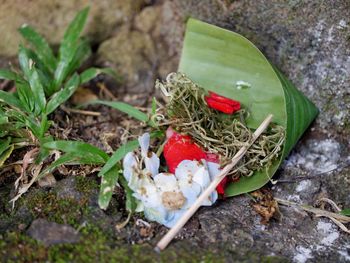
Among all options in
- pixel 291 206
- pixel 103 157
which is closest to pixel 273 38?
pixel 291 206

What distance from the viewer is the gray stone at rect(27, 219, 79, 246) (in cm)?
143

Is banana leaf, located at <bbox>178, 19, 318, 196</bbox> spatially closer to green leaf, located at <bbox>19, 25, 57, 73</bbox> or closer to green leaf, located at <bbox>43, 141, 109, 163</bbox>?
green leaf, located at <bbox>43, 141, 109, 163</bbox>

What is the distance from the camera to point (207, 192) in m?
1.56

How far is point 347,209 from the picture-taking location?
65.1 inches

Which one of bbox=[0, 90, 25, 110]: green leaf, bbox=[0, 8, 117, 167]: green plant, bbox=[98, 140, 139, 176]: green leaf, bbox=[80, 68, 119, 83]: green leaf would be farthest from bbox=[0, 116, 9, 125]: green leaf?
bbox=[80, 68, 119, 83]: green leaf

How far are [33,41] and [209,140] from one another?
3.09ft

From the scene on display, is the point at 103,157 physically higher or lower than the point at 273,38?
lower

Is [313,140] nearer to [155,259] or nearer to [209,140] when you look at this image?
[209,140]

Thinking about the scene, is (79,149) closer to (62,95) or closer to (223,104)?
(62,95)

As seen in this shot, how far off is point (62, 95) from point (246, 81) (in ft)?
2.32

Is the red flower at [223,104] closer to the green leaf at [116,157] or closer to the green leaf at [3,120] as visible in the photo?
the green leaf at [116,157]

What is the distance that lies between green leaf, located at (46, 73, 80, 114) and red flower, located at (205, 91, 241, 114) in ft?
1.78

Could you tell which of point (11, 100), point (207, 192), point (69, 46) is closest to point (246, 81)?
point (207, 192)

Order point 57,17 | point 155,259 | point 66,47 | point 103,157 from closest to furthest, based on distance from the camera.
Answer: point 155,259 → point 103,157 → point 66,47 → point 57,17
